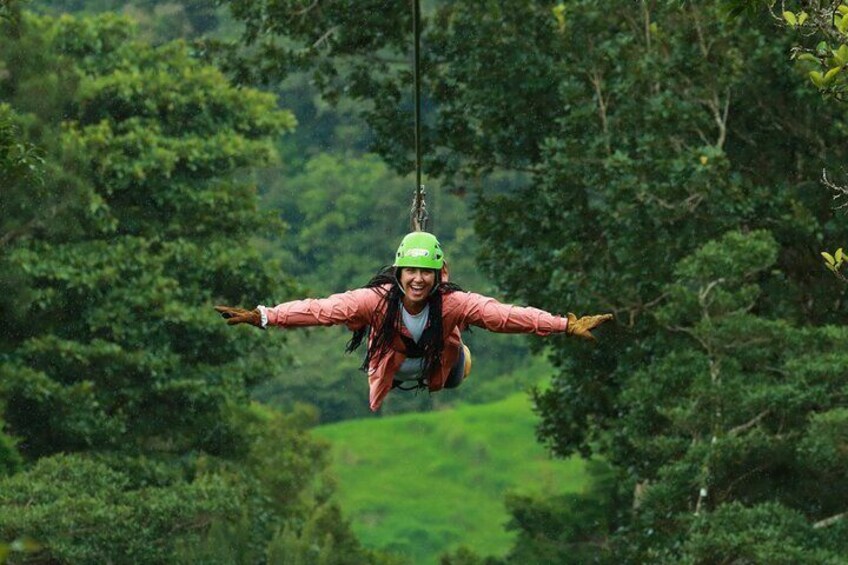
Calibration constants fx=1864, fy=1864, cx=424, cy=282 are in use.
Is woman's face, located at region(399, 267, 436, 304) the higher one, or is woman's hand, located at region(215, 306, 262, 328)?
woman's face, located at region(399, 267, 436, 304)

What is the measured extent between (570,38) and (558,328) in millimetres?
11228

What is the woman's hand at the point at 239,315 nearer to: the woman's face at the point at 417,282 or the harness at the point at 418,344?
the woman's face at the point at 417,282

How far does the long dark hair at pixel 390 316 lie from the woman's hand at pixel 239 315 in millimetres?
868

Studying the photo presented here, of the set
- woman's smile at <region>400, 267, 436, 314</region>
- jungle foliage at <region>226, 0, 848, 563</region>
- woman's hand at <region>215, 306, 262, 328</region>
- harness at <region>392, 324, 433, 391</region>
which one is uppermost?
jungle foliage at <region>226, 0, 848, 563</region>

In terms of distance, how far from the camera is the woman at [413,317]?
7.46 metres

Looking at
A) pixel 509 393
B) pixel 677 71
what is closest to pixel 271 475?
pixel 677 71

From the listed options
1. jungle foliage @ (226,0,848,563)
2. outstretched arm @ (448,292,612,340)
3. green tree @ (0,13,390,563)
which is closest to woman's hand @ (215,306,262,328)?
outstretched arm @ (448,292,612,340)

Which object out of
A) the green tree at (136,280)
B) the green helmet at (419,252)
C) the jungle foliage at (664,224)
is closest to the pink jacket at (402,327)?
the green helmet at (419,252)

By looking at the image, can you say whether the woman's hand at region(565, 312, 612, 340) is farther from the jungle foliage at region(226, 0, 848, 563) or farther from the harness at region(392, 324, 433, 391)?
the jungle foliage at region(226, 0, 848, 563)

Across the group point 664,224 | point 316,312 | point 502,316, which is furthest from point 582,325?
point 664,224

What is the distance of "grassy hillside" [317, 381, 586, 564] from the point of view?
43.1 meters

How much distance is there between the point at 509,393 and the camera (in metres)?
48.0

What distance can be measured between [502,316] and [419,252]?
45 cm

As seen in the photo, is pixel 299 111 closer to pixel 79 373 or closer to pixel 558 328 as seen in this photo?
pixel 79 373
